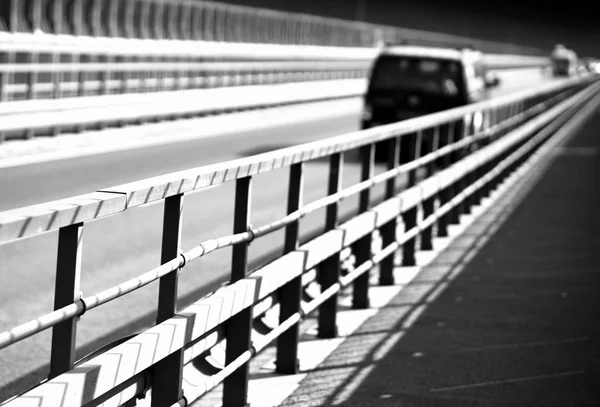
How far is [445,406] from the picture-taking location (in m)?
5.87

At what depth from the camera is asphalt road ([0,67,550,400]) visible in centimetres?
720

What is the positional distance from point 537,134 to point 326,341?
16349 mm

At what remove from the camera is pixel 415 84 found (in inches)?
796

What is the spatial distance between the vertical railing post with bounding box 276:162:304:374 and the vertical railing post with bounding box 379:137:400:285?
2.41 metres

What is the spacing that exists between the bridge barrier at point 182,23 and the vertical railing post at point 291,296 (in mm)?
12197

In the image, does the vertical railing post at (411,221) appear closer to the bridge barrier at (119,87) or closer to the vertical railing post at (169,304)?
the vertical railing post at (169,304)

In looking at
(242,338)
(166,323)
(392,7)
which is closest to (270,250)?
(242,338)

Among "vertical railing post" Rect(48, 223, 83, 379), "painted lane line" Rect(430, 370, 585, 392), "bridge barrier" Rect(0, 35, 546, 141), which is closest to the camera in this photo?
"vertical railing post" Rect(48, 223, 83, 379)

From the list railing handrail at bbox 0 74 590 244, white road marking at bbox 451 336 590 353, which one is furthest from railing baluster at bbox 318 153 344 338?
white road marking at bbox 451 336 590 353

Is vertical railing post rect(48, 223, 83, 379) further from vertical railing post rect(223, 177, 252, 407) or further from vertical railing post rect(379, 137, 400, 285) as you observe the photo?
vertical railing post rect(379, 137, 400, 285)

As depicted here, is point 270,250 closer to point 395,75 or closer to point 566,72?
point 395,75

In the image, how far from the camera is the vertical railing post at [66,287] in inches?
130

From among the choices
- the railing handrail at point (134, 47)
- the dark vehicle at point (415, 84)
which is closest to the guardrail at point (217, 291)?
the railing handrail at point (134, 47)

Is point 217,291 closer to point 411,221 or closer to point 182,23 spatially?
point 411,221
